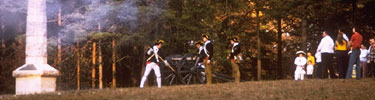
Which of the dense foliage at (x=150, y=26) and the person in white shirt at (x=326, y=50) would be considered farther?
the dense foliage at (x=150, y=26)

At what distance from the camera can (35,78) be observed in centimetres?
1936

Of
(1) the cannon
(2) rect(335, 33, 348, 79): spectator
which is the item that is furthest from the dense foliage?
(2) rect(335, 33, 348, 79): spectator

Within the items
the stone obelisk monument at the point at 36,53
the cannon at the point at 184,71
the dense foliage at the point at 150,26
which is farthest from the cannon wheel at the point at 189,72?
the stone obelisk monument at the point at 36,53

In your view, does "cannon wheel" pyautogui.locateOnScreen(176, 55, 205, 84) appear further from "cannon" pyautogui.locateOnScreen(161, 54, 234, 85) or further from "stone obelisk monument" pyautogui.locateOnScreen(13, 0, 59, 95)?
"stone obelisk monument" pyautogui.locateOnScreen(13, 0, 59, 95)

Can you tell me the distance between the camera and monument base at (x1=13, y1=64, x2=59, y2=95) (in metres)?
19.4

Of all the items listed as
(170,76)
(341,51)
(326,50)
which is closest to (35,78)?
(326,50)

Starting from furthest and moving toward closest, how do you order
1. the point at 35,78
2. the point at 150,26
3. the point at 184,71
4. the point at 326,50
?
the point at 150,26 → the point at 184,71 → the point at 326,50 → the point at 35,78

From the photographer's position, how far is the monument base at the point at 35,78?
1936cm

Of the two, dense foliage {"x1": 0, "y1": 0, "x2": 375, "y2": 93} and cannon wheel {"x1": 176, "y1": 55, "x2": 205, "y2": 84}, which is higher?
dense foliage {"x1": 0, "y1": 0, "x2": 375, "y2": 93}

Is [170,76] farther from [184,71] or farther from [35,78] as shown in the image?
[35,78]

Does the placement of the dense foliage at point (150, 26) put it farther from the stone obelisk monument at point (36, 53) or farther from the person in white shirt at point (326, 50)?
the person in white shirt at point (326, 50)

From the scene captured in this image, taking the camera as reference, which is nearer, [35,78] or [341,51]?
[35,78]

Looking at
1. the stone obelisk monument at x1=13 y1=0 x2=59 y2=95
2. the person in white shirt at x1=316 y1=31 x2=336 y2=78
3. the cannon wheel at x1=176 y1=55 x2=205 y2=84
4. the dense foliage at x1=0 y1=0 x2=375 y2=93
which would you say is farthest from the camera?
the dense foliage at x1=0 y1=0 x2=375 y2=93

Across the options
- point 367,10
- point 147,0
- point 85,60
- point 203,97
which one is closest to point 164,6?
point 147,0
